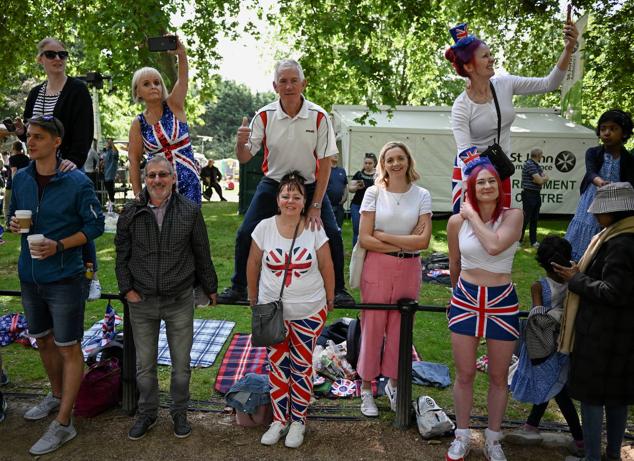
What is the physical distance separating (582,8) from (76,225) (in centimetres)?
893

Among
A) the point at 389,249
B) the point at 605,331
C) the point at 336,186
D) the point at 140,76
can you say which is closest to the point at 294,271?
the point at 389,249

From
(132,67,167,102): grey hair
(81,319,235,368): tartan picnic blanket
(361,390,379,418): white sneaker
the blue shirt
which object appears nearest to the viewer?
(132,67,167,102): grey hair

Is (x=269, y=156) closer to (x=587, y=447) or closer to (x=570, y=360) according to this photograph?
(x=570, y=360)

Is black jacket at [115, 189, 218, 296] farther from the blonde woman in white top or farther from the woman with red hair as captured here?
the woman with red hair

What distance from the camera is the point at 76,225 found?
11.5 feet

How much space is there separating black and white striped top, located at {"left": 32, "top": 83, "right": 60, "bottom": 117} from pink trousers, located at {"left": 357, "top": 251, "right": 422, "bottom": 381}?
256 cm

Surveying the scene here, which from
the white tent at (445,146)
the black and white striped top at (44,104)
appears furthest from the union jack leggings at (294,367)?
the white tent at (445,146)

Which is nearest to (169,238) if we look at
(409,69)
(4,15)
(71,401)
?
(71,401)

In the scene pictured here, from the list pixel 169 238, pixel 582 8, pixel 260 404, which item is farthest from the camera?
pixel 582 8

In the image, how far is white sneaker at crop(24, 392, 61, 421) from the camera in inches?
150

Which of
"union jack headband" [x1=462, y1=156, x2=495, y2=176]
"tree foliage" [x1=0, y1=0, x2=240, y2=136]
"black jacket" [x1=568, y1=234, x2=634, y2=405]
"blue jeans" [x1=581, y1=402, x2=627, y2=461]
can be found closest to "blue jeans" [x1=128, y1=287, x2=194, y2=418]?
"union jack headband" [x1=462, y1=156, x2=495, y2=176]

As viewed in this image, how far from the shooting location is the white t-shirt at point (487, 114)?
375 centimetres

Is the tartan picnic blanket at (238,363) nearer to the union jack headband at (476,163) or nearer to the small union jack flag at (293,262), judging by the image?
the small union jack flag at (293,262)

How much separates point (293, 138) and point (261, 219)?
0.63 meters
